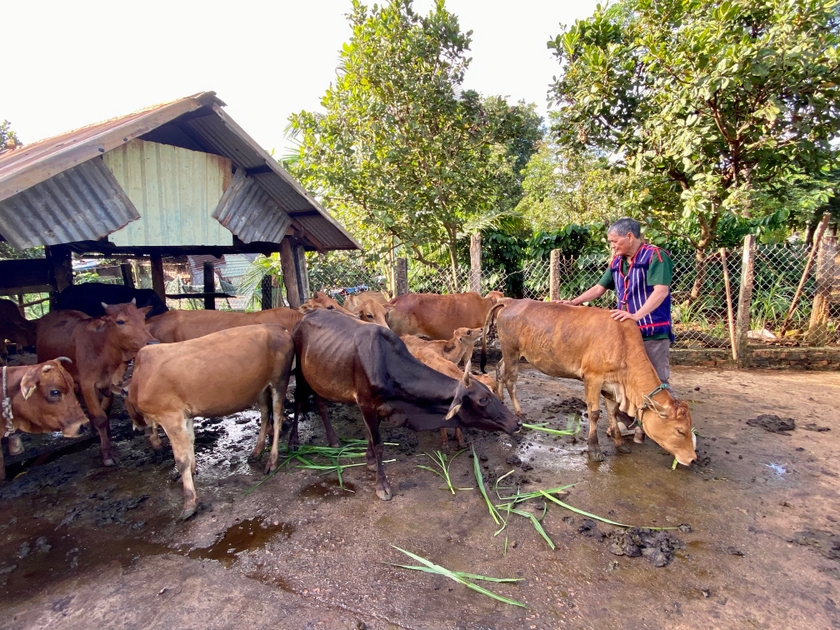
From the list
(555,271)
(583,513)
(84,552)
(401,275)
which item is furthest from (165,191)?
(555,271)

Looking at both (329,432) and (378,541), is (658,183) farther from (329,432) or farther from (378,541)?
(378,541)

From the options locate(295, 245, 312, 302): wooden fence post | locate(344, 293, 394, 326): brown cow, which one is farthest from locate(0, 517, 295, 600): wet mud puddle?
locate(295, 245, 312, 302): wooden fence post

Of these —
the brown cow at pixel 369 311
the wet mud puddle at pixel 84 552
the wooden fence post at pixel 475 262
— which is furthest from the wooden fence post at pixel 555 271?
the wet mud puddle at pixel 84 552

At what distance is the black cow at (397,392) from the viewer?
175 inches

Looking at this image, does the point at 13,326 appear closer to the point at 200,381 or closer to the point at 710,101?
the point at 200,381

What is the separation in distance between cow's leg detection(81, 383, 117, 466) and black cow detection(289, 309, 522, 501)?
253cm

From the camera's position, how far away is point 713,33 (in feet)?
23.5

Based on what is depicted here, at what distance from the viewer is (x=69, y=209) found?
186 inches

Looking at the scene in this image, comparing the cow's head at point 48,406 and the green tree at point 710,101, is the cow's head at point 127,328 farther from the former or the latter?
the green tree at point 710,101

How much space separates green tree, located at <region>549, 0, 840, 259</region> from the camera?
7.03 metres

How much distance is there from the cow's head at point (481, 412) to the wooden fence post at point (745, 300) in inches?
241

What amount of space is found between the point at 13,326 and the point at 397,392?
6862 mm

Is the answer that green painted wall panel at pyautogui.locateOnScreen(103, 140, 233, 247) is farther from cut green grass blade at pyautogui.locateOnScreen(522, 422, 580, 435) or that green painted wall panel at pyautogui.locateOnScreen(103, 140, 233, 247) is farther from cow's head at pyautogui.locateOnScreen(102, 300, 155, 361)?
cut green grass blade at pyautogui.locateOnScreen(522, 422, 580, 435)

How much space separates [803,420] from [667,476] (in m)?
2.68
